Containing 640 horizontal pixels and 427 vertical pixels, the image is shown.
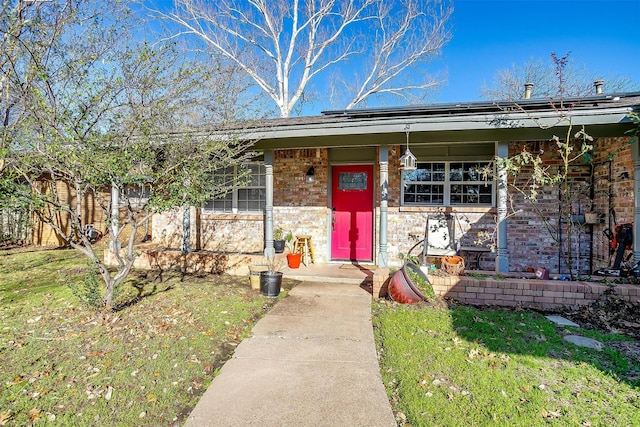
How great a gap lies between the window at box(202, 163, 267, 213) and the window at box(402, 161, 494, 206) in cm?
332

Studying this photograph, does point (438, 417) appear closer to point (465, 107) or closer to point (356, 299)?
point (356, 299)

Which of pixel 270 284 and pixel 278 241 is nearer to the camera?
pixel 270 284

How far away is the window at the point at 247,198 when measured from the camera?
321 inches

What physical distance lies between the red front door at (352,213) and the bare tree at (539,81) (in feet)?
41.9

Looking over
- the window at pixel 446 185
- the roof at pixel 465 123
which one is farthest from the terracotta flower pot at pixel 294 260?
the window at pixel 446 185

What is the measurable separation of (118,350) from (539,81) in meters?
21.3

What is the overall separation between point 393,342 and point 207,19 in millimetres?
16748

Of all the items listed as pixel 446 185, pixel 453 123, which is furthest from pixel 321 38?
pixel 453 123

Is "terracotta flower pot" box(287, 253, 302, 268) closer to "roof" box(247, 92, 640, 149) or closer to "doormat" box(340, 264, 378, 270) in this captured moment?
"doormat" box(340, 264, 378, 270)

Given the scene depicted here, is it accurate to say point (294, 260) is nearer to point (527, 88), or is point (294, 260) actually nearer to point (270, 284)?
point (270, 284)

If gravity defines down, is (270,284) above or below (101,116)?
below

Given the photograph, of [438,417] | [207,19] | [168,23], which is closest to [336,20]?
[207,19]

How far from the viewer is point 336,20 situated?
54.1 ft

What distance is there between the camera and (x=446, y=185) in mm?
7117
